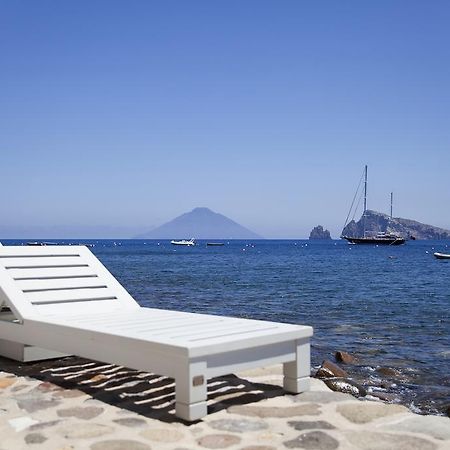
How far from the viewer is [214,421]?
378cm

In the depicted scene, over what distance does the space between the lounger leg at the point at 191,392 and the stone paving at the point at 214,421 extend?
65 millimetres

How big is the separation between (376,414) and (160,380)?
1.70 m

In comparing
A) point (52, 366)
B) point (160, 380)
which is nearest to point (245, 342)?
point (160, 380)

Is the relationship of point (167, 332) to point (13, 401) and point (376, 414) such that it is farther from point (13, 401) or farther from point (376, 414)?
point (376, 414)

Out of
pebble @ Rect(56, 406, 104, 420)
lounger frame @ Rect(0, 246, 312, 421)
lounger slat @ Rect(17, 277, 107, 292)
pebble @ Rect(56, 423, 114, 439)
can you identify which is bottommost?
pebble @ Rect(56, 423, 114, 439)

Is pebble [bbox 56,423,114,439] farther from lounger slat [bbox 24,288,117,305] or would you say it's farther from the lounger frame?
lounger slat [bbox 24,288,117,305]

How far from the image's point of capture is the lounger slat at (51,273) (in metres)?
5.83

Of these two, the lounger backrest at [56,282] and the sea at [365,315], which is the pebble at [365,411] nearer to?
the lounger backrest at [56,282]

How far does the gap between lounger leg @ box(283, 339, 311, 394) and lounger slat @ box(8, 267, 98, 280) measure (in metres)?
2.62

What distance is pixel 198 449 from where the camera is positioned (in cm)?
330

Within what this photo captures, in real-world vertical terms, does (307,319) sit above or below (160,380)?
below

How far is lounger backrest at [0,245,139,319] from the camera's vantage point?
5.50 metres

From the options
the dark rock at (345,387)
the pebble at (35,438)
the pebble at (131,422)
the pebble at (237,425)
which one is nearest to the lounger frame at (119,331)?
the pebble at (237,425)

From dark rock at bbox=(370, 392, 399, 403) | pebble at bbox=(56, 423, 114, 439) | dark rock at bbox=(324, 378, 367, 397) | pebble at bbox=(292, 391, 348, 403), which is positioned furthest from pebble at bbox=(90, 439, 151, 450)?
dark rock at bbox=(370, 392, 399, 403)
